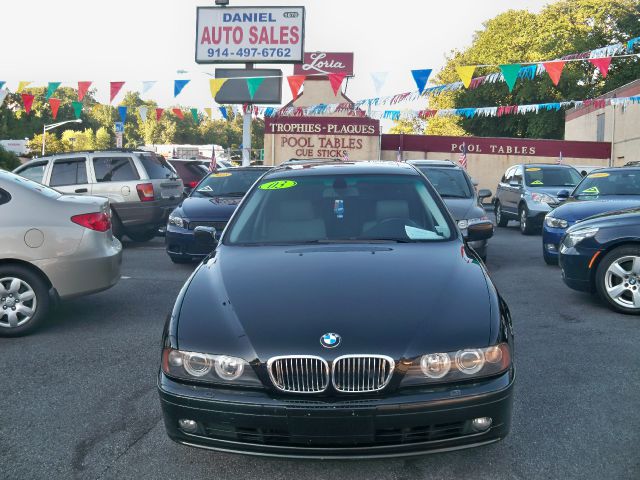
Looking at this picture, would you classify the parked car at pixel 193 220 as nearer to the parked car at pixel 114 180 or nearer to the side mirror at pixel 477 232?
the parked car at pixel 114 180

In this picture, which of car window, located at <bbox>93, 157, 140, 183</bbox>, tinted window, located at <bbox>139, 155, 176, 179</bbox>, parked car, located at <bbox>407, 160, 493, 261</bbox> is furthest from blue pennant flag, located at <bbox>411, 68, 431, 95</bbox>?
car window, located at <bbox>93, 157, 140, 183</bbox>

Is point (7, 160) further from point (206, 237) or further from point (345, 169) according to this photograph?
point (345, 169)

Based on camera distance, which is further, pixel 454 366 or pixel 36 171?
pixel 36 171

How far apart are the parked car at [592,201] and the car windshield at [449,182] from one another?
5.34 feet

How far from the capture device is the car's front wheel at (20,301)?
6.55m

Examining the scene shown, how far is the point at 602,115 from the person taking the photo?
41688mm

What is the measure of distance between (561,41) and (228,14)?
28976 millimetres

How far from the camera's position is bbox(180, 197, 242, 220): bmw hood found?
10469 mm

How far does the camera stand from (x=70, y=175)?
523 inches

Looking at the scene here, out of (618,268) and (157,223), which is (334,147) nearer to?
(157,223)

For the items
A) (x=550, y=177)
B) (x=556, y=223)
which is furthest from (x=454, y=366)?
(x=550, y=177)

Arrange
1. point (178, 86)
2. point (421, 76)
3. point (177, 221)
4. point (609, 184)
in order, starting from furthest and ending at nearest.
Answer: point (178, 86) → point (421, 76) → point (609, 184) → point (177, 221)

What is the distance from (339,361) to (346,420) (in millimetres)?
246

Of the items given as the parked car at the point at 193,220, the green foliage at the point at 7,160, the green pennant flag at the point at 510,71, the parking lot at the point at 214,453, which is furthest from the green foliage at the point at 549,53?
the parking lot at the point at 214,453
